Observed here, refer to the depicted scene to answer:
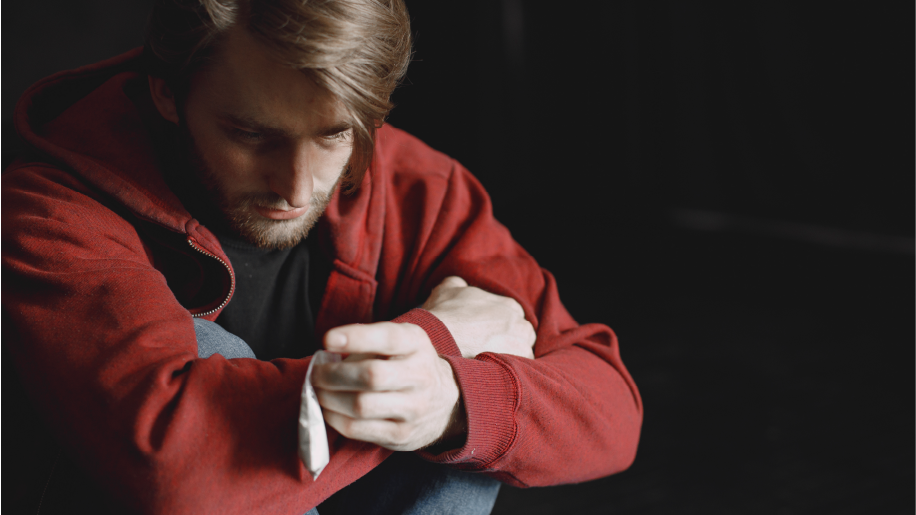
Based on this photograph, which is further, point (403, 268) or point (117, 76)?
point (403, 268)

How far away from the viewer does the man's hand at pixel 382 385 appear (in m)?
0.66

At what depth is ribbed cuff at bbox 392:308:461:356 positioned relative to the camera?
860 mm

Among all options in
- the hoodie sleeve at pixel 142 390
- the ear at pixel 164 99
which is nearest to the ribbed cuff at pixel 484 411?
the hoodie sleeve at pixel 142 390

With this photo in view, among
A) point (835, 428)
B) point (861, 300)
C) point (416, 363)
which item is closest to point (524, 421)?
point (416, 363)

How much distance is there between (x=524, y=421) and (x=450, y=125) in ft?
10.4

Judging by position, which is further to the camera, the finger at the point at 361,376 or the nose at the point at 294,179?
the nose at the point at 294,179

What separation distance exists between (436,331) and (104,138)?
521mm

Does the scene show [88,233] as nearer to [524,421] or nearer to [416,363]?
[416,363]

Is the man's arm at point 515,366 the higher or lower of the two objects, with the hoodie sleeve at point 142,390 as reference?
lower

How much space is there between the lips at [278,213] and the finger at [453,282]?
0.25 meters

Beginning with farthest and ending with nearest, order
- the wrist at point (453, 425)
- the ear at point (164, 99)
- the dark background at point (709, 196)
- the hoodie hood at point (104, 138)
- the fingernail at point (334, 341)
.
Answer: the dark background at point (709, 196) < the ear at point (164, 99) < the hoodie hood at point (104, 138) < the wrist at point (453, 425) < the fingernail at point (334, 341)

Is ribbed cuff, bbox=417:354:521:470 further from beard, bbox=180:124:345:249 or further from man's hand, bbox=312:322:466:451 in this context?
beard, bbox=180:124:345:249

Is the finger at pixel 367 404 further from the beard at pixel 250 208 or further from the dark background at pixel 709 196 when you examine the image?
the dark background at pixel 709 196

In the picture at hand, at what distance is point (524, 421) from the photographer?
87 centimetres
